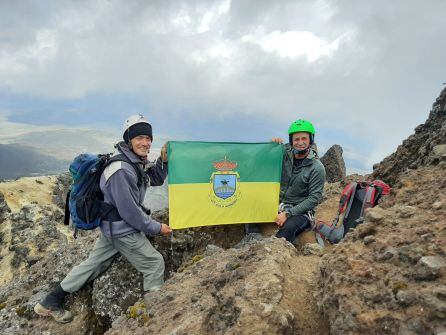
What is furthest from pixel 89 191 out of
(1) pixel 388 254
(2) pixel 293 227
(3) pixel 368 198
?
(3) pixel 368 198

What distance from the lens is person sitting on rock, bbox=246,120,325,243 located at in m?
11.5

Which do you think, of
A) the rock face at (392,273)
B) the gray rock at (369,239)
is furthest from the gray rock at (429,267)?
the gray rock at (369,239)

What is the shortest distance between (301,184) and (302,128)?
1966 millimetres

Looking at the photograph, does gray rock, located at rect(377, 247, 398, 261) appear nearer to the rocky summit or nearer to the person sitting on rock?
the rocky summit

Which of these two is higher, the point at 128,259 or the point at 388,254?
the point at 388,254

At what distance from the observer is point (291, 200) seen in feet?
41.5

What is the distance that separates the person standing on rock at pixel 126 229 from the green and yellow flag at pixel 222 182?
8.95ft

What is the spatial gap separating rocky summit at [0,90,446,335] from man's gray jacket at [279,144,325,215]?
45.1 inches

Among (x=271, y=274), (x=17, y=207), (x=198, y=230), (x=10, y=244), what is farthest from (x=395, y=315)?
(x=17, y=207)

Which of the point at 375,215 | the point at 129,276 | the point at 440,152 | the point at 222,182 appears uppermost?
the point at 440,152

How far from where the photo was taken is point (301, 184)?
12117 mm

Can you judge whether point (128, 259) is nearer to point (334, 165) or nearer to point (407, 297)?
point (407, 297)

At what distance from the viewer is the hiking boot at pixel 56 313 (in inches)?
370

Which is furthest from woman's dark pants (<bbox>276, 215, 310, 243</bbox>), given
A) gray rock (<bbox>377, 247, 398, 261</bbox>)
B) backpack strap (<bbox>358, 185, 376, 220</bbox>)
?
gray rock (<bbox>377, 247, 398, 261</bbox>)
